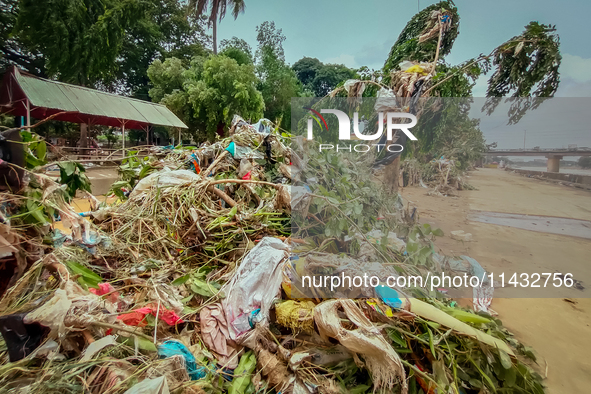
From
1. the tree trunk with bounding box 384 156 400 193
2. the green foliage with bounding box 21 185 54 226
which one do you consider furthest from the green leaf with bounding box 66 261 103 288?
the tree trunk with bounding box 384 156 400 193

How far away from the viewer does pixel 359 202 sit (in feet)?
8.89

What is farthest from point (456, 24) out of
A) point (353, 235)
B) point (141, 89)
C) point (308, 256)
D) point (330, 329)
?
point (141, 89)

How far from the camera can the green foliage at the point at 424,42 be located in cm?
381

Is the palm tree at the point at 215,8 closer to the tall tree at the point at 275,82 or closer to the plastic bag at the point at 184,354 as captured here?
the tall tree at the point at 275,82

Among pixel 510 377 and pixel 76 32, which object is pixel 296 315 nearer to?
pixel 510 377

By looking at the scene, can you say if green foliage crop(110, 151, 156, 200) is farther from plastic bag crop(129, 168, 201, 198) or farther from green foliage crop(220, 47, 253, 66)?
green foliage crop(220, 47, 253, 66)

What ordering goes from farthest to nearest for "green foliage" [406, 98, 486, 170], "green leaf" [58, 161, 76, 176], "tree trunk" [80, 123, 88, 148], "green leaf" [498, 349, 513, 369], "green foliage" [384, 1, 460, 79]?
"tree trunk" [80, 123, 88, 148], "green foliage" [384, 1, 460, 79], "green foliage" [406, 98, 486, 170], "green leaf" [58, 161, 76, 176], "green leaf" [498, 349, 513, 369]

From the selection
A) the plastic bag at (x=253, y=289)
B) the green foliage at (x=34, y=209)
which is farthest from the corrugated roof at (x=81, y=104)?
the plastic bag at (x=253, y=289)

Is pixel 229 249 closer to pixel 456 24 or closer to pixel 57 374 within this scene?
pixel 57 374

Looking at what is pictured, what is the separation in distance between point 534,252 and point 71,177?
13.1ft

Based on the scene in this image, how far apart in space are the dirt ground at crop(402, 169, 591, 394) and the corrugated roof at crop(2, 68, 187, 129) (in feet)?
25.0

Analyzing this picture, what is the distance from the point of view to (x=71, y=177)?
2270mm

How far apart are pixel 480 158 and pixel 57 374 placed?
9.14ft

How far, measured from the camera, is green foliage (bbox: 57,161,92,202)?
7.18 ft
